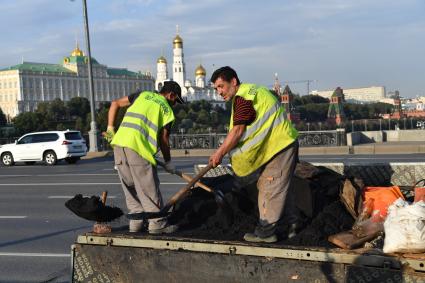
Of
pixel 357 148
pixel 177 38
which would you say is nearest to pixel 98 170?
pixel 357 148

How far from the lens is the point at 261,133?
451cm

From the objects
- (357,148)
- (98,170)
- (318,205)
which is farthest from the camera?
(357,148)

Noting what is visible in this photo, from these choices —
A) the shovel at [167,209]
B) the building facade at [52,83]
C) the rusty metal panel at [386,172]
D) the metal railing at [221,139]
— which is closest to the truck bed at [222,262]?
the shovel at [167,209]

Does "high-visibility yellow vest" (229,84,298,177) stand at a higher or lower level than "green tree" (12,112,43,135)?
higher

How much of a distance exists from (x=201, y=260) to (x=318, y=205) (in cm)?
135

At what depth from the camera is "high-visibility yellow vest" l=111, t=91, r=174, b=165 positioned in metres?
5.04

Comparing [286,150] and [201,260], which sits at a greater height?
[286,150]

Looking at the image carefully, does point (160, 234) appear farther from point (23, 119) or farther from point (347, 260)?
point (23, 119)

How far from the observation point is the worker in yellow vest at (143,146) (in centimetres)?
500

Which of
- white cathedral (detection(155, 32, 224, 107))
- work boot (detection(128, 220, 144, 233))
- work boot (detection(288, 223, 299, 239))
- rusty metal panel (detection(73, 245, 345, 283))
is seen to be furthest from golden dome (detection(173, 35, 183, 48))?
rusty metal panel (detection(73, 245, 345, 283))

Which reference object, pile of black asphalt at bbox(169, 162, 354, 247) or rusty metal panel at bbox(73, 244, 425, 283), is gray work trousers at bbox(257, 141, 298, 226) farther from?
rusty metal panel at bbox(73, 244, 425, 283)

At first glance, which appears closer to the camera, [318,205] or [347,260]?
[347,260]

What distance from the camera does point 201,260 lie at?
153 inches

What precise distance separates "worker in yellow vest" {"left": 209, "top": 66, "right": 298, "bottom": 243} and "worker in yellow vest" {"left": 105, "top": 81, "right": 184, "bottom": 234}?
2.36 ft
